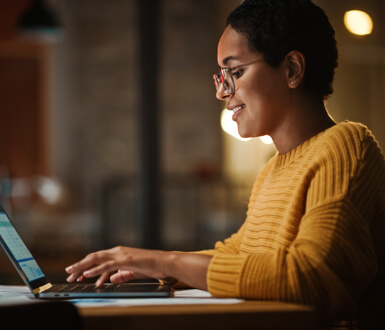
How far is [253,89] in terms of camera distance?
1.27m

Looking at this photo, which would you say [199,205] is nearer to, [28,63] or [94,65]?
[94,65]

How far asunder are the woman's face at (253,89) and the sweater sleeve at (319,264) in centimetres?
24

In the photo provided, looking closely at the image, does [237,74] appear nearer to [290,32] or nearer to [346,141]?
[290,32]

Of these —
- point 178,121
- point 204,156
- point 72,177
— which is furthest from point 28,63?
point 204,156

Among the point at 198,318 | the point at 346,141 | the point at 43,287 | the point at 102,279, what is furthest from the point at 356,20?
the point at 198,318

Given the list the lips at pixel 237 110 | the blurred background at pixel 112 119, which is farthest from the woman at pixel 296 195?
the blurred background at pixel 112 119

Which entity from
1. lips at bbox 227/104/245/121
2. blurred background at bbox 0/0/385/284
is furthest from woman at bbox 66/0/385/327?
blurred background at bbox 0/0/385/284

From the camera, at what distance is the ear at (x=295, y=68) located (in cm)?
125

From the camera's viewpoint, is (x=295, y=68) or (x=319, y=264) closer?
(x=319, y=264)

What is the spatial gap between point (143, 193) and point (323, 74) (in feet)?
14.5

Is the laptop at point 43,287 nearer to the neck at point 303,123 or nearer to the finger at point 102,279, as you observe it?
the finger at point 102,279

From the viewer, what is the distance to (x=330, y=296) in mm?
988

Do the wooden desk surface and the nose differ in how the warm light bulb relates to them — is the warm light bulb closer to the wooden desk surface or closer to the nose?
the nose

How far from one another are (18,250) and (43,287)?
9cm
